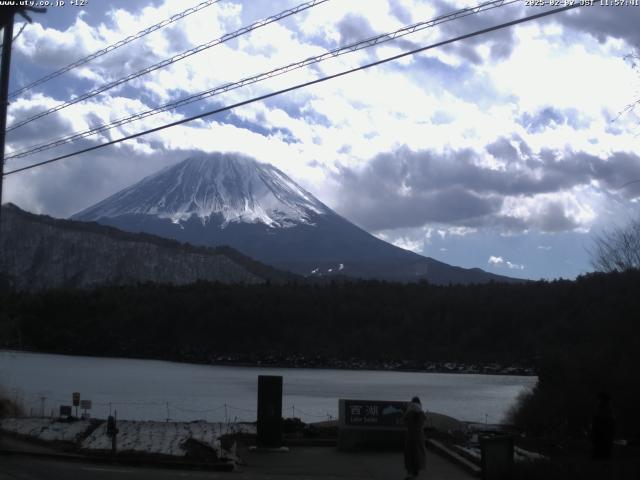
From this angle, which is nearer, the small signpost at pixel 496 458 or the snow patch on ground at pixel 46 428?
the small signpost at pixel 496 458

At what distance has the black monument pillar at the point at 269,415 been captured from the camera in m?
19.7

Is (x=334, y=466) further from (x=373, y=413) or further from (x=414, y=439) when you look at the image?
(x=414, y=439)

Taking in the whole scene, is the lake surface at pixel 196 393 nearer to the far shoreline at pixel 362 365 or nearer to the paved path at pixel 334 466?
the far shoreline at pixel 362 365

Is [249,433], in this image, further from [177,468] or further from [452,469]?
[452,469]

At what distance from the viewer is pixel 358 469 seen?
18016 mm

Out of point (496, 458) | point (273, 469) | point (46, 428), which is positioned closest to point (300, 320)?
point (46, 428)

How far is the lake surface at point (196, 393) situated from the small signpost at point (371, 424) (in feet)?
55.3

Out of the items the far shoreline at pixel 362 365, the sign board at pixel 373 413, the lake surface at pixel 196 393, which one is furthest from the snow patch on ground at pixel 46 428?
the far shoreline at pixel 362 365

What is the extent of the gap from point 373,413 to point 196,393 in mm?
47024

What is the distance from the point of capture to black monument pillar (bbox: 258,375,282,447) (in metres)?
19.7

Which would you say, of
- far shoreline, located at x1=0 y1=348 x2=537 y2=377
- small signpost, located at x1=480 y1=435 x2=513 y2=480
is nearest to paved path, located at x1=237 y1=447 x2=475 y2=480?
small signpost, located at x1=480 y1=435 x2=513 y2=480

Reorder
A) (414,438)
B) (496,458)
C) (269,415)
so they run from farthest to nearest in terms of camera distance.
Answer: (269,415) → (414,438) → (496,458)

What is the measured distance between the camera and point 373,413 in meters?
20.4

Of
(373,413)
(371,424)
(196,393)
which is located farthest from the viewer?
(196,393)
